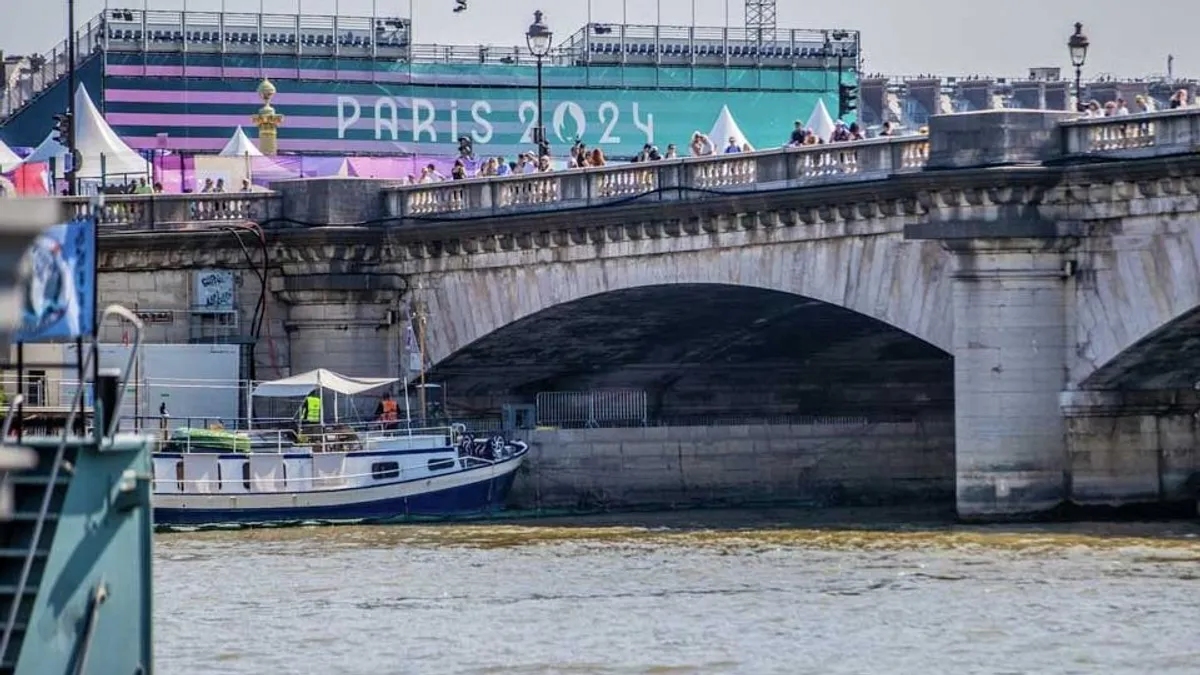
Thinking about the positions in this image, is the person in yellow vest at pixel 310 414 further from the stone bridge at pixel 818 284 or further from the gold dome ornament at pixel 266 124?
the gold dome ornament at pixel 266 124

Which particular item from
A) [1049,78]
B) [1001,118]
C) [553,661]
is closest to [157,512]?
[1001,118]

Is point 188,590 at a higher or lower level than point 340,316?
lower

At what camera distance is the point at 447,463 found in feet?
189

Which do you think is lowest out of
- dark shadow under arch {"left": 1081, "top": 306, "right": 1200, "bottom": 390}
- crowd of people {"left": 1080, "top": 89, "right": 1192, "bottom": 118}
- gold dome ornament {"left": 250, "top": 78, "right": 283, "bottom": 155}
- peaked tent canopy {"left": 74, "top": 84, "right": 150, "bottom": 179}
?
dark shadow under arch {"left": 1081, "top": 306, "right": 1200, "bottom": 390}

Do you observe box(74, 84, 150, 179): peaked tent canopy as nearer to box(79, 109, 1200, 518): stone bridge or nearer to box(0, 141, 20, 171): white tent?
box(0, 141, 20, 171): white tent

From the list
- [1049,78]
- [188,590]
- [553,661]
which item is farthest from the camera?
[1049,78]

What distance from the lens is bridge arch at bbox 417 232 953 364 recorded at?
52594 mm

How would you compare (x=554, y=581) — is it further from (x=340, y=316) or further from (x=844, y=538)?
(x=340, y=316)

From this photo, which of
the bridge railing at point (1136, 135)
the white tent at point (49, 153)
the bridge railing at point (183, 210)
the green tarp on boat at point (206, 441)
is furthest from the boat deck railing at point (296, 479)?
the white tent at point (49, 153)

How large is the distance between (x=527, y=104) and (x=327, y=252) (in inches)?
1295

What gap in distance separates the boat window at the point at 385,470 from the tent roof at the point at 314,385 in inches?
110

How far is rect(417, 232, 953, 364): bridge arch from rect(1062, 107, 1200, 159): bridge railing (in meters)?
3.09

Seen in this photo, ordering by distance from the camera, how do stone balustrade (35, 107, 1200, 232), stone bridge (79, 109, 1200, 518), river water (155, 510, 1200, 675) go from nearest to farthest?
river water (155, 510, 1200, 675) → stone balustrade (35, 107, 1200, 232) → stone bridge (79, 109, 1200, 518)

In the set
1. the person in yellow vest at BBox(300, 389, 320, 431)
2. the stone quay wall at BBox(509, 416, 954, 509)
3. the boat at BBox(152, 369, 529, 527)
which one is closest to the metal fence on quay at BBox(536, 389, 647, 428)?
the stone quay wall at BBox(509, 416, 954, 509)
